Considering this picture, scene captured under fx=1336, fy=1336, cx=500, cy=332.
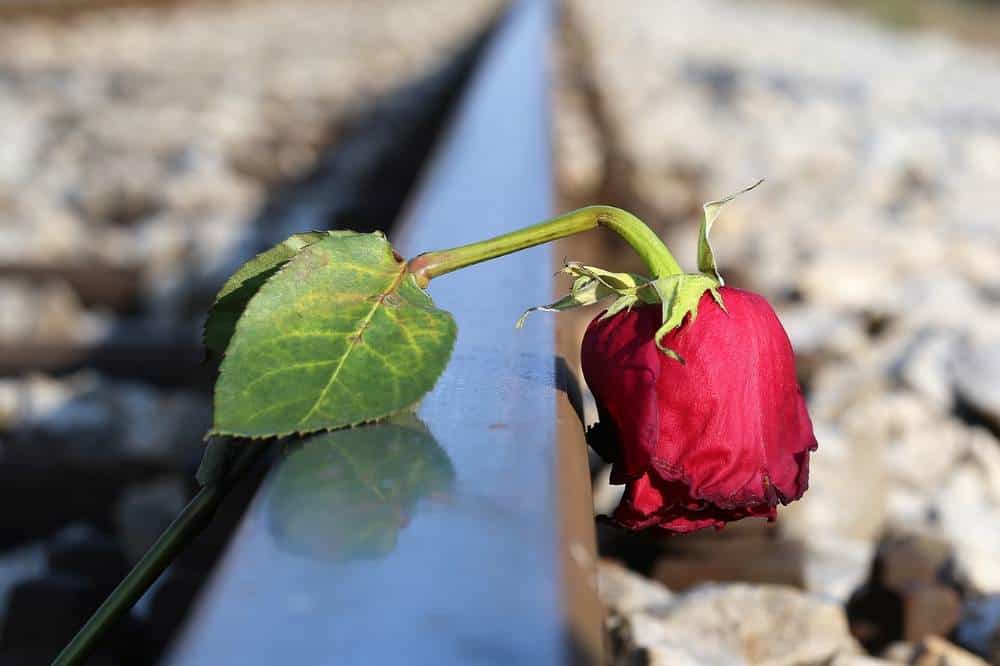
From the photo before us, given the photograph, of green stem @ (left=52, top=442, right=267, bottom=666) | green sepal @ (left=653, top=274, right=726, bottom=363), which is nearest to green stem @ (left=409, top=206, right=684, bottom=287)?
green sepal @ (left=653, top=274, right=726, bottom=363)

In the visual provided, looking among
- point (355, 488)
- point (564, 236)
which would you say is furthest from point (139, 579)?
point (564, 236)

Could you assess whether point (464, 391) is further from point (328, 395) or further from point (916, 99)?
point (916, 99)

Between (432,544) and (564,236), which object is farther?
(564,236)

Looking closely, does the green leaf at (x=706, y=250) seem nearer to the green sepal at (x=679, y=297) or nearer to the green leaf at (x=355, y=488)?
the green sepal at (x=679, y=297)

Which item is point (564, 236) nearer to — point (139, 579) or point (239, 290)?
point (239, 290)

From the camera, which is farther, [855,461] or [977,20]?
[977,20]

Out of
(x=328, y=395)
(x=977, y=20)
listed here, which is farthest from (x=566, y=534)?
(x=977, y=20)

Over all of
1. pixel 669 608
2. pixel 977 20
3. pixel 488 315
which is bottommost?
pixel 977 20

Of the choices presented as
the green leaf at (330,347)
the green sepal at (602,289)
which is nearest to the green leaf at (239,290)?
the green leaf at (330,347)
